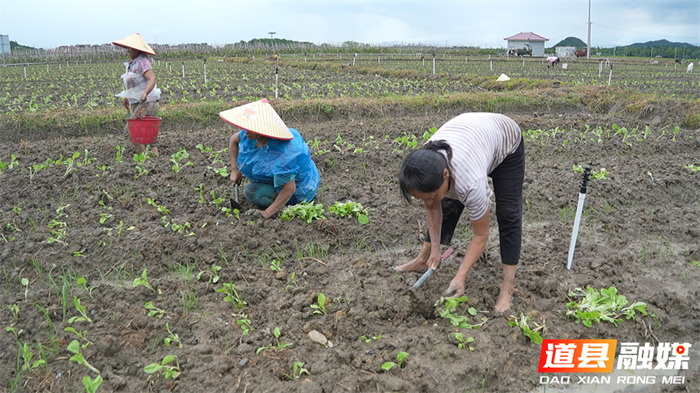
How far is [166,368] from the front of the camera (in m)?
2.48

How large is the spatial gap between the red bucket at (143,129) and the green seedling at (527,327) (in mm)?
4403

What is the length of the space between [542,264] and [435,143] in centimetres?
168

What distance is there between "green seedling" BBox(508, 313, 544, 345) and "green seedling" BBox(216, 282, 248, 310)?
1531 millimetres

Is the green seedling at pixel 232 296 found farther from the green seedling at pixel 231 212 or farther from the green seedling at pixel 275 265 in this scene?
the green seedling at pixel 231 212

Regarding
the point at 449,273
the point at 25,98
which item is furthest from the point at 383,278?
the point at 25,98

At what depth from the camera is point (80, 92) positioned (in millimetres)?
11758

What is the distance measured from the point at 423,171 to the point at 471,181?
0.27m

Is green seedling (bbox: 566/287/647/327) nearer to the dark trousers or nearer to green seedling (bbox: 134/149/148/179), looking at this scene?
the dark trousers

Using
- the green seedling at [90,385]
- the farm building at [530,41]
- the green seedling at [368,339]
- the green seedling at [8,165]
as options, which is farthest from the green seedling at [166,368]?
the farm building at [530,41]

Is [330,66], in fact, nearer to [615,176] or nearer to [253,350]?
[615,176]

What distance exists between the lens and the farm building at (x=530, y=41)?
53.6 meters

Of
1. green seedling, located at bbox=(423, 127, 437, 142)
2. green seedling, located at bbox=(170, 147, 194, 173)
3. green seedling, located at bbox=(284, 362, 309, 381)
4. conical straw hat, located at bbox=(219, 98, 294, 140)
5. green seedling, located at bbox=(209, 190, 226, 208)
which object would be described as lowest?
green seedling, located at bbox=(284, 362, 309, 381)

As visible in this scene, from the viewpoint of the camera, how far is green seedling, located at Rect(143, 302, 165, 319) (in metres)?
2.86

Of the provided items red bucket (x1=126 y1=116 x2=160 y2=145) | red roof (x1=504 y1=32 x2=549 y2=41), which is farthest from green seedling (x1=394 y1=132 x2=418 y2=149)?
red roof (x1=504 y1=32 x2=549 y2=41)
